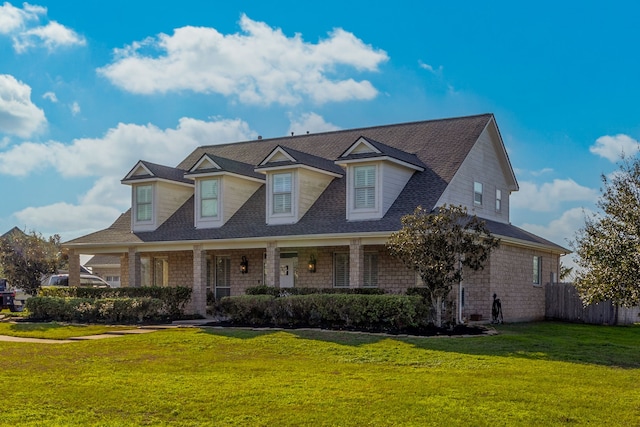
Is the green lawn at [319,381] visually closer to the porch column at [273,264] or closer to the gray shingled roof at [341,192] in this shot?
the porch column at [273,264]

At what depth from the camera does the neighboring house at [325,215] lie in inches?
990

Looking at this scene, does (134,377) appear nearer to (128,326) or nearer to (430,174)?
(128,326)

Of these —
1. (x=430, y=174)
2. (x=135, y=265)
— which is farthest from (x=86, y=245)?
(x=430, y=174)

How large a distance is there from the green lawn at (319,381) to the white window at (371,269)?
6847 millimetres

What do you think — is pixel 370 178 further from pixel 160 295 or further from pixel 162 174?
pixel 162 174

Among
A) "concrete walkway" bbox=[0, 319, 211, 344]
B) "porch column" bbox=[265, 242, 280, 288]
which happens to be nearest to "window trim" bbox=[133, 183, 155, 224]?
"porch column" bbox=[265, 242, 280, 288]

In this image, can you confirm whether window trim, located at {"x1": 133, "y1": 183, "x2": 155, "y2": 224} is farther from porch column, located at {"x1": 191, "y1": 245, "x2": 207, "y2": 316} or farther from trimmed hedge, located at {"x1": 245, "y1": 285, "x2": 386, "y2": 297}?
trimmed hedge, located at {"x1": 245, "y1": 285, "x2": 386, "y2": 297}

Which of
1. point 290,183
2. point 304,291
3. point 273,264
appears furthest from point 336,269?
point 290,183

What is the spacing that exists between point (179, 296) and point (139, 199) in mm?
6146

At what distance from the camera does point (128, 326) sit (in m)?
23.1

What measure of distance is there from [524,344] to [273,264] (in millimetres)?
10248

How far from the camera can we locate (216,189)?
94.9 feet

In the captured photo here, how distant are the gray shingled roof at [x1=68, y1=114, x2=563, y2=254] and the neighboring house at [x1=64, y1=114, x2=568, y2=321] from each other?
0.22 feet

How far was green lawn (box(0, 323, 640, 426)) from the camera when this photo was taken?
10250 mm
